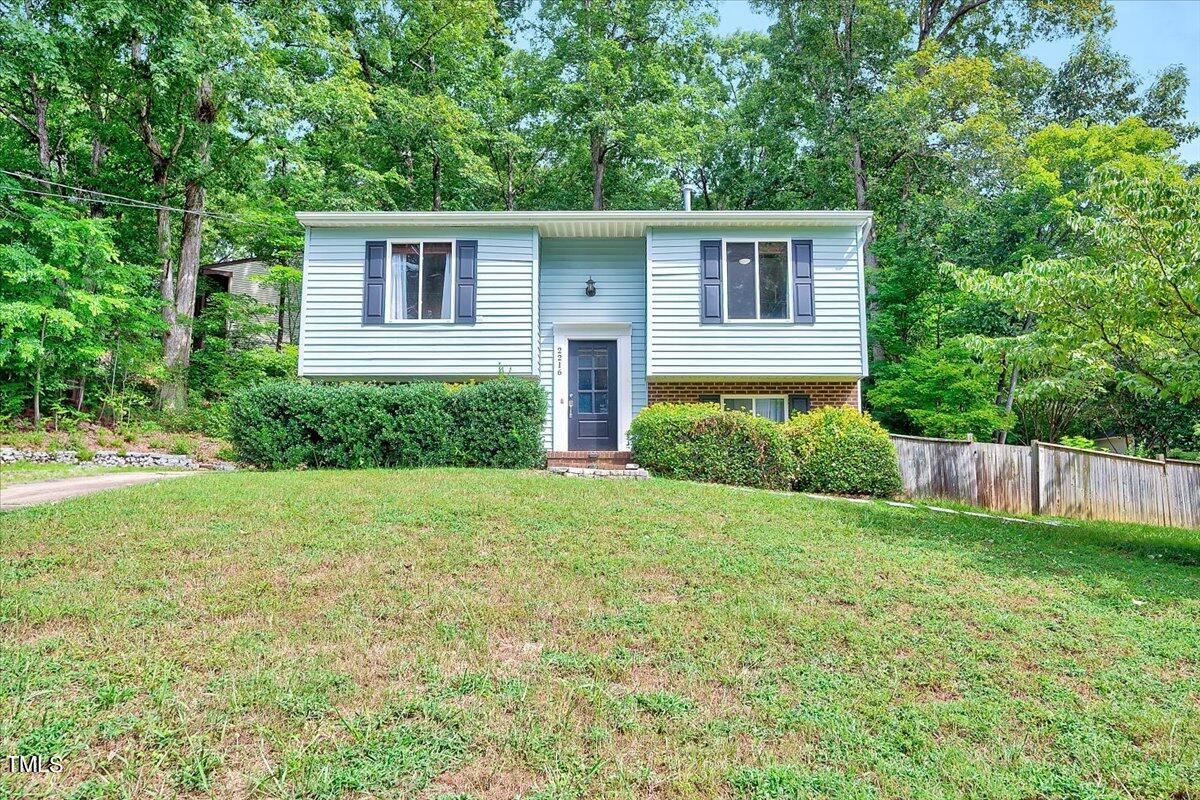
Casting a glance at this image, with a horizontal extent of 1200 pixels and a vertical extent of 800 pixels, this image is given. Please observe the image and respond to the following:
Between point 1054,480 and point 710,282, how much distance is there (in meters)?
6.02

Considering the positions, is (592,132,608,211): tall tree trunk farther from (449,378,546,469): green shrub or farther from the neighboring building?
(449,378,546,469): green shrub

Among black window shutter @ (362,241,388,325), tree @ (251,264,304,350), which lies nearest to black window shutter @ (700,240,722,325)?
black window shutter @ (362,241,388,325)

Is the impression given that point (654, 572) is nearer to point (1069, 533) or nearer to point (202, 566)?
point (202, 566)

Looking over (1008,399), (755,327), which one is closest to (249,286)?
(755,327)

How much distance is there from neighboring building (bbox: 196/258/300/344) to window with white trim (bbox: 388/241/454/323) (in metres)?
10.0

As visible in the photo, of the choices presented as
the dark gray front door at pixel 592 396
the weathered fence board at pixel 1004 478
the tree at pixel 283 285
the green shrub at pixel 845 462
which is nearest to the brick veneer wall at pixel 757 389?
the dark gray front door at pixel 592 396

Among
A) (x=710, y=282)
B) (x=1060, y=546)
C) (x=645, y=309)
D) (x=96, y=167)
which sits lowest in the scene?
(x=1060, y=546)

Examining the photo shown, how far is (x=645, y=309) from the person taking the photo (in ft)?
41.0

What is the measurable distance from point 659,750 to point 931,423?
13.5 m

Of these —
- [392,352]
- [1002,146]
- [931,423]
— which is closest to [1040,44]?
[1002,146]

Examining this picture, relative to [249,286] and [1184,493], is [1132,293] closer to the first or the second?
[1184,493]

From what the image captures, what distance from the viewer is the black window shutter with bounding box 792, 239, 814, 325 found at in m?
11.9

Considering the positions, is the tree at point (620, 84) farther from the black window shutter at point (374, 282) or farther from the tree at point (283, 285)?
the black window shutter at point (374, 282)

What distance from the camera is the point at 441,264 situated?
12.1m
